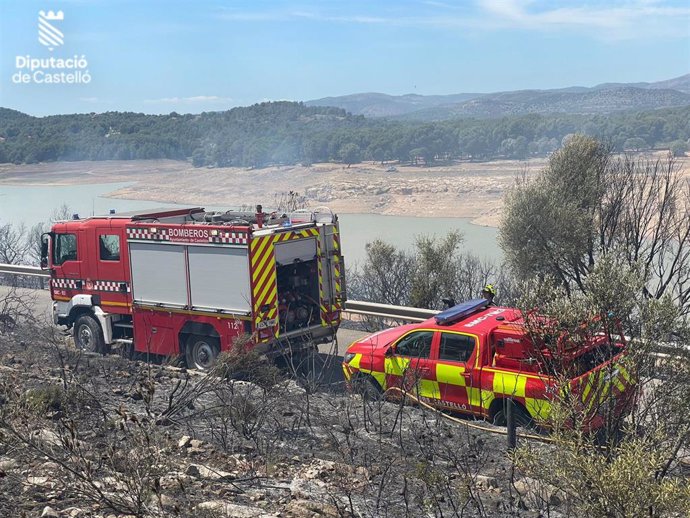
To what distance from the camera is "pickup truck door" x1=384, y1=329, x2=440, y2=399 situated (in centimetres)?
1005

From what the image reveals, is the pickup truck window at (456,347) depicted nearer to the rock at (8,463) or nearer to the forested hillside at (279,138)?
the rock at (8,463)

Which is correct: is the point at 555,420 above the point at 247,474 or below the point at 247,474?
above

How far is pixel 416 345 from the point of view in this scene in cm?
1041

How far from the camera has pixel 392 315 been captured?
623 inches

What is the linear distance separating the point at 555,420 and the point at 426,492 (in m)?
1.72

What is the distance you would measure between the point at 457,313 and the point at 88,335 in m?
6.76

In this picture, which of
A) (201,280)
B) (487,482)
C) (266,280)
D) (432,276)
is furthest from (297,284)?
(432,276)

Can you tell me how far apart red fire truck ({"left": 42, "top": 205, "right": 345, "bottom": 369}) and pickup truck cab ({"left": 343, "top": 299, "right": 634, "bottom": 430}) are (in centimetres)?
145

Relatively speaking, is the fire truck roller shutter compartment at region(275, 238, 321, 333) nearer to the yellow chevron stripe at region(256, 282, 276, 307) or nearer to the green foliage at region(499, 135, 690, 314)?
the yellow chevron stripe at region(256, 282, 276, 307)

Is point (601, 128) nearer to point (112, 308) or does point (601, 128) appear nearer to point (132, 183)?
point (132, 183)

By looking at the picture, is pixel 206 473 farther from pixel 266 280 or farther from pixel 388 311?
pixel 388 311

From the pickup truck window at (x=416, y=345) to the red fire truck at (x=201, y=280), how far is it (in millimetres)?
1607

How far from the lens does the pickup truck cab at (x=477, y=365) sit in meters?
7.84

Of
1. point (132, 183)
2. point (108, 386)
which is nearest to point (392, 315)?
point (108, 386)
